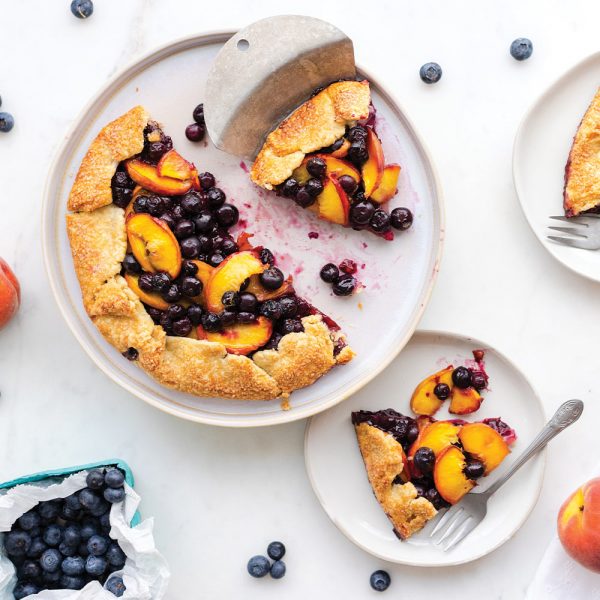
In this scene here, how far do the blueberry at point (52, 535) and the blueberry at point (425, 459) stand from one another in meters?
1.39

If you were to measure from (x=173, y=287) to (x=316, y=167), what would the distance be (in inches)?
26.1

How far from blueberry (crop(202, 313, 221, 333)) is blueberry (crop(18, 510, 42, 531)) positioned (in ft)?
3.29

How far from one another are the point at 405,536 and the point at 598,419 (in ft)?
3.03

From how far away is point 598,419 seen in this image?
10.8 feet

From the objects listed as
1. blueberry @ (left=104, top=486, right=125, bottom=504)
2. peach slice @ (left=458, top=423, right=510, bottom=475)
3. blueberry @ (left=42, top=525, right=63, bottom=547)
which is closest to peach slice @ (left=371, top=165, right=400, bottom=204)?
peach slice @ (left=458, top=423, right=510, bottom=475)

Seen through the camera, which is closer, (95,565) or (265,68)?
(265,68)

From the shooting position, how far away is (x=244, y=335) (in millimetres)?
2898

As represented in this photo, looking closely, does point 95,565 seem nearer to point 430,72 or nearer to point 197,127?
point 197,127

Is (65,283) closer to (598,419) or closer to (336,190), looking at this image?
(336,190)

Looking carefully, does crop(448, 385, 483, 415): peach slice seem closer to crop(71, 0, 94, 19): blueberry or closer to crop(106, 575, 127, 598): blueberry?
crop(106, 575, 127, 598): blueberry

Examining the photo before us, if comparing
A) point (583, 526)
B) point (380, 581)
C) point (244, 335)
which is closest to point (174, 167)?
point (244, 335)

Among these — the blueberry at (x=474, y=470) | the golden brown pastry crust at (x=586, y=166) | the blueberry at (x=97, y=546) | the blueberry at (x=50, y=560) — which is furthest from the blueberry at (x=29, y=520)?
the golden brown pastry crust at (x=586, y=166)

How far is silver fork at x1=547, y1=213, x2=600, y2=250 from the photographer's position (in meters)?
3.15

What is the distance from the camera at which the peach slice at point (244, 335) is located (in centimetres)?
288
